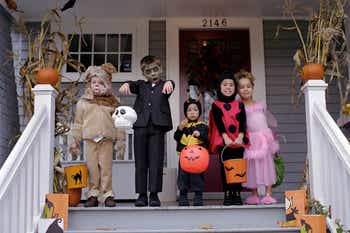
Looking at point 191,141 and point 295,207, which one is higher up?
point 191,141

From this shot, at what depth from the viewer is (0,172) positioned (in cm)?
310

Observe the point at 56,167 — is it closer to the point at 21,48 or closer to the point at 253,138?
the point at 253,138

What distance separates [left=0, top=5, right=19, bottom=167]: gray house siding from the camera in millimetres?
5387

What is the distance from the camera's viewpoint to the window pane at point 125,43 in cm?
605

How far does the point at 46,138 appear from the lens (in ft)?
12.5

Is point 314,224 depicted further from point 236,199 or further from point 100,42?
point 100,42

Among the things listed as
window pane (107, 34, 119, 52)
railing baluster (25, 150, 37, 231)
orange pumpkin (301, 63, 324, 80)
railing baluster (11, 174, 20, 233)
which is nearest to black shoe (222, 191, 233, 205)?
orange pumpkin (301, 63, 324, 80)

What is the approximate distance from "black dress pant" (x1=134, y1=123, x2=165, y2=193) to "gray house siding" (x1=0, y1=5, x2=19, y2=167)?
75.7 inches

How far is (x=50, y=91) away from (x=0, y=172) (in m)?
0.94

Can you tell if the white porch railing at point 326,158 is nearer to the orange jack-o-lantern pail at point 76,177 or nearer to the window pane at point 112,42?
the orange jack-o-lantern pail at point 76,177

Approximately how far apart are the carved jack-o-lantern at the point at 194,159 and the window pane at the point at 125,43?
2.41 metres

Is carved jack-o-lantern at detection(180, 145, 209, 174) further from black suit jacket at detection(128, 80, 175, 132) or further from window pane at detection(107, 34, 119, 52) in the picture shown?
window pane at detection(107, 34, 119, 52)

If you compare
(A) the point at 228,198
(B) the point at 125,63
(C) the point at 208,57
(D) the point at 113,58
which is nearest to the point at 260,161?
(A) the point at 228,198

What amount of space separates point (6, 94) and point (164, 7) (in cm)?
199
